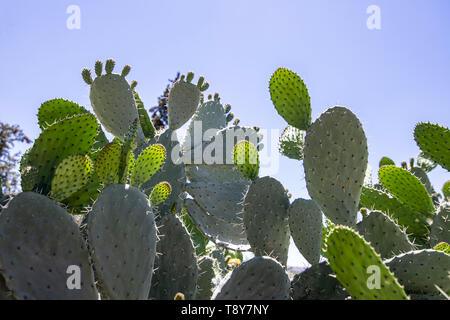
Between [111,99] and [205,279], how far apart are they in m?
1.18

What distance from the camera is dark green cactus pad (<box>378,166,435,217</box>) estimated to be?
2072mm

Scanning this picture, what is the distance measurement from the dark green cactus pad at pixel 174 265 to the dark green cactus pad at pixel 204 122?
4.41ft

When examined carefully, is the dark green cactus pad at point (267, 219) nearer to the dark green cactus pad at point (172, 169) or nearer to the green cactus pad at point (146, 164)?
the green cactus pad at point (146, 164)

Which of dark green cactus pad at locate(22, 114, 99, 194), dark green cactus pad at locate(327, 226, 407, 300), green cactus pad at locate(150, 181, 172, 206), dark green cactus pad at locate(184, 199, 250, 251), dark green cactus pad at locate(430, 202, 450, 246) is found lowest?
dark green cactus pad at locate(184, 199, 250, 251)

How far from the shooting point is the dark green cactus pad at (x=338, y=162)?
1698mm

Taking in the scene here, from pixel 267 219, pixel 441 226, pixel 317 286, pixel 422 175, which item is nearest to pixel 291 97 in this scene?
pixel 267 219

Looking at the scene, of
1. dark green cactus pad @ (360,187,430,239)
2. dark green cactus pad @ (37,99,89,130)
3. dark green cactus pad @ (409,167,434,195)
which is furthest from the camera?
dark green cactus pad @ (409,167,434,195)

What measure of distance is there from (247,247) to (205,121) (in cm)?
104

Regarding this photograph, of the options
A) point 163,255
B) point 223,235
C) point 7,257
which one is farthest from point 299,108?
point 7,257

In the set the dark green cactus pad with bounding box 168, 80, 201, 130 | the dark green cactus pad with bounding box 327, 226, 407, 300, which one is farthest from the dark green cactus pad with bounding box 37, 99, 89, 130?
the dark green cactus pad with bounding box 327, 226, 407, 300

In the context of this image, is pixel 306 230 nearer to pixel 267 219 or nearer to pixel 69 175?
pixel 267 219

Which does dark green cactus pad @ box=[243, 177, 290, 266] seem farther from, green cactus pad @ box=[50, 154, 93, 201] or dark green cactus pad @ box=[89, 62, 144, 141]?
dark green cactus pad @ box=[89, 62, 144, 141]
